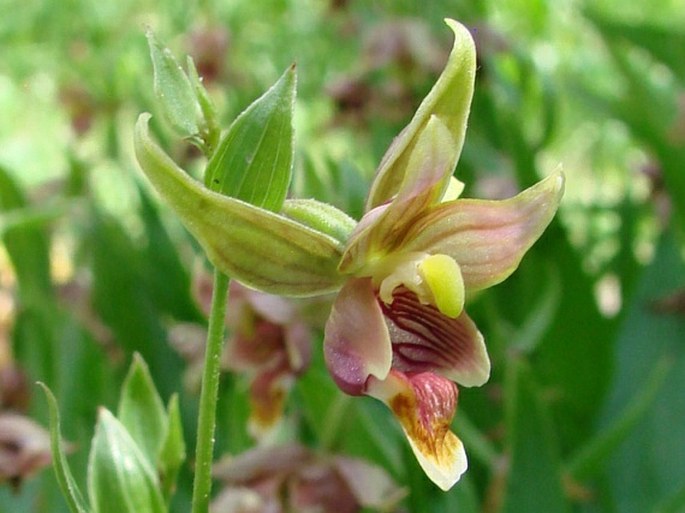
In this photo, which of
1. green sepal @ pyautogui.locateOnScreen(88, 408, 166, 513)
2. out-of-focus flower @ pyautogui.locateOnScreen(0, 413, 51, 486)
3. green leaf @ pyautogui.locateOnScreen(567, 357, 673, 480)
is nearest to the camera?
green sepal @ pyautogui.locateOnScreen(88, 408, 166, 513)

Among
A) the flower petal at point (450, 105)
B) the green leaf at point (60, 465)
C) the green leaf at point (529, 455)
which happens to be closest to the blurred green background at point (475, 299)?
the green leaf at point (529, 455)

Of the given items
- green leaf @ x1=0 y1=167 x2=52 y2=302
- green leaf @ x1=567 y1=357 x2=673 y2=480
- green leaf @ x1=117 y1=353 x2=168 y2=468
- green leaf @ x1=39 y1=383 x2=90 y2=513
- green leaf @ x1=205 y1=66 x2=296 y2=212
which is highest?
green leaf @ x1=205 y1=66 x2=296 y2=212

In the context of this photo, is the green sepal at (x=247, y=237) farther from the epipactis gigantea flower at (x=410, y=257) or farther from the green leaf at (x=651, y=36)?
the green leaf at (x=651, y=36)

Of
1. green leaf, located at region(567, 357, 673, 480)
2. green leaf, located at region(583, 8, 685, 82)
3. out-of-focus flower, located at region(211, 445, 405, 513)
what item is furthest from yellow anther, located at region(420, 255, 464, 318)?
green leaf, located at region(583, 8, 685, 82)

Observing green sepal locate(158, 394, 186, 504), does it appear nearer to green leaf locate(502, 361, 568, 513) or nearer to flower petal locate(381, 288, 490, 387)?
flower petal locate(381, 288, 490, 387)

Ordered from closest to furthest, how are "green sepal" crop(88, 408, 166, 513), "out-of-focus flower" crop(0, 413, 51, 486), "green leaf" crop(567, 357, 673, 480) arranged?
"green sepal" crop(88, 408, 166, 513) → "out-of-focus flower" crop(0, 413, 51, 486) → "green leaf" crop(567, 357, 673, 480)

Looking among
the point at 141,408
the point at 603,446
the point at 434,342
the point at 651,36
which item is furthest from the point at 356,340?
the point at 651,36

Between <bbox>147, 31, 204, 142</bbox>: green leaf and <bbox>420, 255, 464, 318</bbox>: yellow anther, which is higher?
<bbox>147, 31, 204, 142</bbox>: green leaf

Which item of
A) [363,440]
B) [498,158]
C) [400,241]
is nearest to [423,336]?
[400,241]
